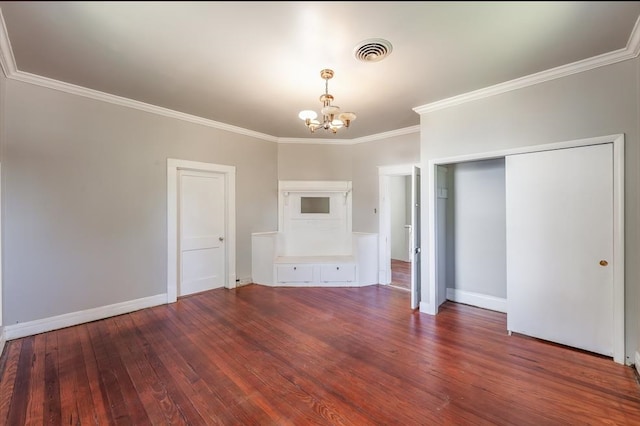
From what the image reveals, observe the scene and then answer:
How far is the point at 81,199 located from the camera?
311cm

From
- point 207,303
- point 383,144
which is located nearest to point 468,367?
point 207,303

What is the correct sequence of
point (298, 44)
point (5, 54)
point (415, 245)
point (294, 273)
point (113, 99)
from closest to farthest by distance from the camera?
point (298, 44) < point (5, 54) < point (113, 99) < point (415, 245) < point (294, 273)

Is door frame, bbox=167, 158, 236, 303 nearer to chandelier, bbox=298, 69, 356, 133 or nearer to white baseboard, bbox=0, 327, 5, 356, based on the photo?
white baseboard, bbox=0, 327, 5, 356

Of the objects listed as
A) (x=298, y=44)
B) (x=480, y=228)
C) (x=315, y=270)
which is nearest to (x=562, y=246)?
(x=480, y=228)

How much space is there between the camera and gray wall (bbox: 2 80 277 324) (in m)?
2.74

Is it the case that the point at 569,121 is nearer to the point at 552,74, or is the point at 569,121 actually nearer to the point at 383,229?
the point at 552,74

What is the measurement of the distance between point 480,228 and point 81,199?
5.15 meters

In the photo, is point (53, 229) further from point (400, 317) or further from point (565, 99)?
point (565, 99)

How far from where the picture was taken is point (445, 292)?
13.0 ft

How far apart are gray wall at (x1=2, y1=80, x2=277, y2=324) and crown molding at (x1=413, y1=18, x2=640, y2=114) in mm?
3628

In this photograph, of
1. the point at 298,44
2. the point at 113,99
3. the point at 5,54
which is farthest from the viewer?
the point at 113,99

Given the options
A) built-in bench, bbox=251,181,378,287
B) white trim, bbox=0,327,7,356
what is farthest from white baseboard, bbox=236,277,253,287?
white trim, bbox=0,327,7,356

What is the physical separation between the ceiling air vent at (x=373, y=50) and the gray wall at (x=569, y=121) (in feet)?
4.89

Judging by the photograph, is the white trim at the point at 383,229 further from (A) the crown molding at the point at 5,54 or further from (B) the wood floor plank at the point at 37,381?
(A) the crown molding at the point at 5,54
